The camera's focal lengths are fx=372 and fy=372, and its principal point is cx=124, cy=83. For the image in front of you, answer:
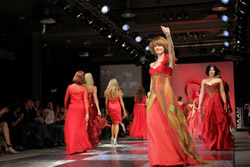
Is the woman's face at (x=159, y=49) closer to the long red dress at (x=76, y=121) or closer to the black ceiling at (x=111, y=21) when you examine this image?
the long red dress at (x=76, y=121)

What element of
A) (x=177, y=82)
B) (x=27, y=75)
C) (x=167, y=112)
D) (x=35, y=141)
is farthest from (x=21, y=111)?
(x=177, y=82)

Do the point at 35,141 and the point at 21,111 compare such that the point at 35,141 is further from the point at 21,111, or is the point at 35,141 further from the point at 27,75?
the point at 27,75

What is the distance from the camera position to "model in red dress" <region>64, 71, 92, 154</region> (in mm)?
6051

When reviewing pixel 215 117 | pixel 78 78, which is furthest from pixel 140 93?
pixel 215 117

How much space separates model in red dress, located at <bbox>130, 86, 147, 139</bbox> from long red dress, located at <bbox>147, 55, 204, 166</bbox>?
566 centimetres

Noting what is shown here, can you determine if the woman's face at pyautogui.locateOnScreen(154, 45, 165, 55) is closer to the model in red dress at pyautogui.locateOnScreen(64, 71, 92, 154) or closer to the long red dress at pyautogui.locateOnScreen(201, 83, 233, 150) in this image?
the long red dress at pyautogui.locateOnScreen(201, 83, 233, 150)

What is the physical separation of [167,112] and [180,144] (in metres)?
0.33

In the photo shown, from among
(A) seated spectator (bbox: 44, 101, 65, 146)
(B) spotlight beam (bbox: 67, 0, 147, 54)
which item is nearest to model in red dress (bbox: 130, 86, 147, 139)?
(A) seated spectator (bbox: 44, 101, 65, 146)

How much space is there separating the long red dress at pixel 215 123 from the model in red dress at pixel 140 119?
12.0ft

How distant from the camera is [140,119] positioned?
9.52 m

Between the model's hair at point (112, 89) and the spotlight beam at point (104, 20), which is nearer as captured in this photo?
the model's hair at point (112, 89)

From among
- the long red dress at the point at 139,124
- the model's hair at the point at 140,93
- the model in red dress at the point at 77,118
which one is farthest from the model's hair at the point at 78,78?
the long red dress at the point at 139,124

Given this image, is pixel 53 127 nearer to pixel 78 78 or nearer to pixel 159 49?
pixel 78 78

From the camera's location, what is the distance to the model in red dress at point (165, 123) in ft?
11.6
